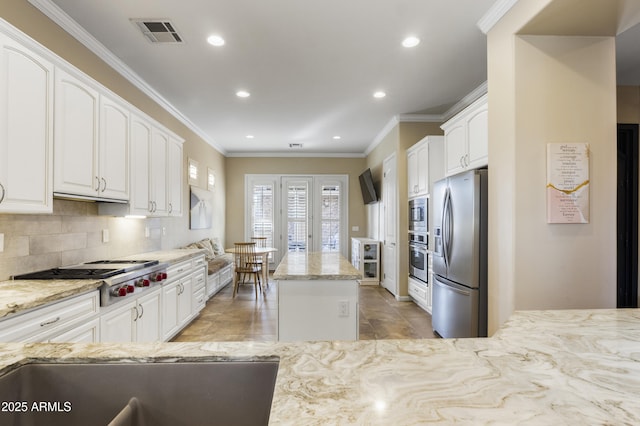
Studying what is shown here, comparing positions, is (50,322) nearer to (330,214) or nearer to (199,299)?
(199,299)

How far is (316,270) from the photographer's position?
2496 millimetres

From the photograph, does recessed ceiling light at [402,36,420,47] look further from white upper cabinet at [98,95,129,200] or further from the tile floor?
the tile floor

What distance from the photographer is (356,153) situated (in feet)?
25.0

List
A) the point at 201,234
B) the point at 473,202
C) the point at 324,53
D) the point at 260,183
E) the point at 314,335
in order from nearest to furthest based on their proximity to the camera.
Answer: the point at 314,335 → the point at 473,202 → the point at 324,53 → the point at 201,234 → the point at 260,183

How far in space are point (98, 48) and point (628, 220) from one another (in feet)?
18.6

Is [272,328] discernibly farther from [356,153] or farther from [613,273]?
[356,153]

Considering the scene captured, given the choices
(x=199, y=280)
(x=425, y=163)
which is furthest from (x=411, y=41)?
(x=199, y=280)

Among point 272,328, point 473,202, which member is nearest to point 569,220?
point 473,202

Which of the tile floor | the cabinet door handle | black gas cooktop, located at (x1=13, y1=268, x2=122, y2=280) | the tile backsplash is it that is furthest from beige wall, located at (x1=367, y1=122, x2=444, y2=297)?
the cabinet door handle

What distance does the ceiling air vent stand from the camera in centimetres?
252

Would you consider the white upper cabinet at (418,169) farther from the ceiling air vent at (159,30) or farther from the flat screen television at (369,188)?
the ceiling air vent at (159,30)

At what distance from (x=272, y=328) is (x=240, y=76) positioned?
115 inches

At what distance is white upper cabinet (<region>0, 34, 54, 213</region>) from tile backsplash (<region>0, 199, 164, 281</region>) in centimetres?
41

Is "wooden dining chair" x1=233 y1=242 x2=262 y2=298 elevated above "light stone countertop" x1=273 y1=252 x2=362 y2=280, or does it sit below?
below
